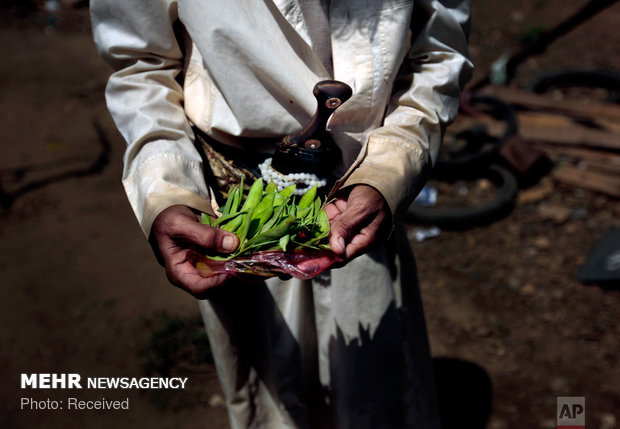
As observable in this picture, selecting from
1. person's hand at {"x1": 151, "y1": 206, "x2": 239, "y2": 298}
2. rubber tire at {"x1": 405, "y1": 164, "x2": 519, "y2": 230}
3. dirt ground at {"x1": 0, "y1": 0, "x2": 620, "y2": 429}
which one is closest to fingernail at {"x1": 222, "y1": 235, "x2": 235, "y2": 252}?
person's hand at {"x1": 151, "y1": 206, "x2": 239, "y2": 298}

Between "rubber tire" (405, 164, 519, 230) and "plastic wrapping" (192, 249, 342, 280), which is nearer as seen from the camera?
"plastic wrapping" (192, 249, 342, 280)

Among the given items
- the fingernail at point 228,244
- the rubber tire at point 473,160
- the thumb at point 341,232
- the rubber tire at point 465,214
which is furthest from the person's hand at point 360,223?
the rubber tire at point 473,160

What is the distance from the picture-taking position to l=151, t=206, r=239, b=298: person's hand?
1467 millimetres

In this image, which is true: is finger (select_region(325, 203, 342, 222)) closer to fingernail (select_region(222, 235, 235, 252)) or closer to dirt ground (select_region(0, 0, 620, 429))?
fingernail (select_region(222, 235, 235, 252))

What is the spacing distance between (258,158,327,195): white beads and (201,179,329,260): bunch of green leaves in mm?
50

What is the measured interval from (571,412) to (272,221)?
259cm

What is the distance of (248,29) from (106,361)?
2.87 m

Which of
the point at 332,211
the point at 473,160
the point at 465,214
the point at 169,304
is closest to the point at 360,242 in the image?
the point at 332,211

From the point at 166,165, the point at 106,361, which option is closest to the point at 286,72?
the point at 166,165

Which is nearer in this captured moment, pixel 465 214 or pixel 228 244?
pixel 228 244

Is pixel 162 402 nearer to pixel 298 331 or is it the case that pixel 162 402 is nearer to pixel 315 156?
pixel 298 331

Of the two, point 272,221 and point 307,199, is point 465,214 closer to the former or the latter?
point 307,199

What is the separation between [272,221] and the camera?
5.26ft

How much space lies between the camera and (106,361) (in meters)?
3.70
